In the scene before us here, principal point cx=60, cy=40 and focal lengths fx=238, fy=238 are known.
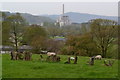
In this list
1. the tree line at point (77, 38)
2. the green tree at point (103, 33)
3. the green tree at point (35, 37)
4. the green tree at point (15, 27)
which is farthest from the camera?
the green tree at point (15, 27)

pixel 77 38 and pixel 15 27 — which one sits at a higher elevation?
pixel 15 27

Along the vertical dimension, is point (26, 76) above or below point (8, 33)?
below

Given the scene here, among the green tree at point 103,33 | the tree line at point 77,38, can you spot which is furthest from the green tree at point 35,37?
the green tree at point 103,33

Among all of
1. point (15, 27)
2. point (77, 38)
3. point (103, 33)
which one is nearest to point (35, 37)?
point (15, 27)

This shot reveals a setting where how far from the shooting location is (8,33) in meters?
46.9

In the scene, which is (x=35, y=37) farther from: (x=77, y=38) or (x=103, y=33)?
(x=103, y=33)

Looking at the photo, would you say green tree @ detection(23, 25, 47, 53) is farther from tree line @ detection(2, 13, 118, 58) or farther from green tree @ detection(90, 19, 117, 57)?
green tree @ detection(90, 19, 117, 57)

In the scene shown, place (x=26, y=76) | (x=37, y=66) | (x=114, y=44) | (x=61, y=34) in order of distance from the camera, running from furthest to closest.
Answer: (x=61, y=34) < (x=114, y=44) < (x=37, y=66) < (x=26, y=76)

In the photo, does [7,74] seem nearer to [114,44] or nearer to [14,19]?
[114,44]

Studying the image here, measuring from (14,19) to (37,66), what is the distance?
33208 mm

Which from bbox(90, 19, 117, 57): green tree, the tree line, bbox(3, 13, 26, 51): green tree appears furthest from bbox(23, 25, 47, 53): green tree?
bbox(90, 19, 117, 57): green tree

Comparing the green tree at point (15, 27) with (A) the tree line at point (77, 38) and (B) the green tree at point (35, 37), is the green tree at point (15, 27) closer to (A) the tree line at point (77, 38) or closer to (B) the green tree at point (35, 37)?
(A) the tree line at point (77, 38)

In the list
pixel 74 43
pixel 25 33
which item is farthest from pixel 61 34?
pixel 74 43

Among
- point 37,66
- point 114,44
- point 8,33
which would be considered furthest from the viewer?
point 8,33
